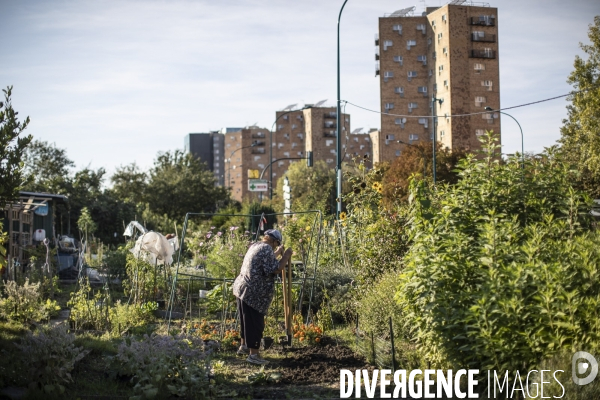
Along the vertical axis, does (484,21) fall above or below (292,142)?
above

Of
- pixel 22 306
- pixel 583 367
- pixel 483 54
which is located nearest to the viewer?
pixel 583 367

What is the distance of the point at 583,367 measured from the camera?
20.8ft

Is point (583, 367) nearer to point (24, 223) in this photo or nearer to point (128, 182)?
point (24, 223)

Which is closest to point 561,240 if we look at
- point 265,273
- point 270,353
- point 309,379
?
point 309,379

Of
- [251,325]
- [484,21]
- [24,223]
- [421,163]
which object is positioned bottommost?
[251,325]

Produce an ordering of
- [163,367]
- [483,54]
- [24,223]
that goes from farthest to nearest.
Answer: [483,54] → [24,223] → [163,367]

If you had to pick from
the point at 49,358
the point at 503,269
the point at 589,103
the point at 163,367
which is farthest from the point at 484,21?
the point at 49,358

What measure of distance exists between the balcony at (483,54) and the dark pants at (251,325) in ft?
245

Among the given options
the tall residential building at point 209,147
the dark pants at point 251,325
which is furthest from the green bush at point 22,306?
the tall residential building at point 209,147

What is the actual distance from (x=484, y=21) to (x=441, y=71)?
7013 millimetres

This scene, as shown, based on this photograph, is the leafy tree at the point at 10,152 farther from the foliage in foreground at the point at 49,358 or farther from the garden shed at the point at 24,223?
the garden shed at the point at 24,223

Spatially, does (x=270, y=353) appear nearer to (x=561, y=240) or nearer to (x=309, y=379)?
(x=309, y=379)

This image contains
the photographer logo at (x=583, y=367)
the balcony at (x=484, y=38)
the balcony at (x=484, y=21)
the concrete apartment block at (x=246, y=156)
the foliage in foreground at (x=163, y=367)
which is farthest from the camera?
the concrete apartment block at (x=246, y=156)

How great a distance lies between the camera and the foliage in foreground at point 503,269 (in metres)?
6.63
